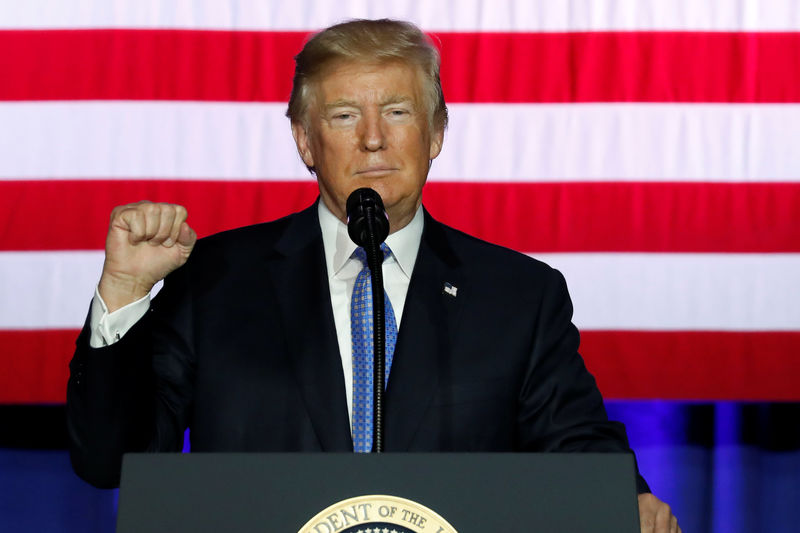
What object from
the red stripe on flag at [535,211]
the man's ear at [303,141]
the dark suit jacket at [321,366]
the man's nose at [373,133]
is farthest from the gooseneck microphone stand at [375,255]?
the red stripe on flag at [535,211]

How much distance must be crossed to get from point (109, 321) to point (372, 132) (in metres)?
0.56

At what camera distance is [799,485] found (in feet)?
8.43

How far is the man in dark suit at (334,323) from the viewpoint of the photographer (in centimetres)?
121

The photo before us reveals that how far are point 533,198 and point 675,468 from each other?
856mm

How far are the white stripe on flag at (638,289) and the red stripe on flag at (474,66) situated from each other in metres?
0.41

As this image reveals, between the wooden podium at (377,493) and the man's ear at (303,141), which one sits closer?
the wooden podium at (377,493)

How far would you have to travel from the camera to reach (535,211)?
239 centimetres

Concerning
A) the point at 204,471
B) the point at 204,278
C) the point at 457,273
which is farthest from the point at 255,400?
the point at 204,471

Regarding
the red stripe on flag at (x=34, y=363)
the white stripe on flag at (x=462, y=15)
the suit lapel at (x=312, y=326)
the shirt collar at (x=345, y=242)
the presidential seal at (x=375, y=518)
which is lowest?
the red stripe on flag at (x=34, y=363)

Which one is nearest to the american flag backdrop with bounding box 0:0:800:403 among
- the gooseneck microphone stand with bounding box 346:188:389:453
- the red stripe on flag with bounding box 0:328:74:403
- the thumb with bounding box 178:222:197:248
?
the red stripe on flag with bounding box 0:328:74:403

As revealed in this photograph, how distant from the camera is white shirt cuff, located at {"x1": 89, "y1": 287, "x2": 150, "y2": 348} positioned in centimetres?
118

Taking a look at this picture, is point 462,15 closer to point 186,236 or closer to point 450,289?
point 450,289

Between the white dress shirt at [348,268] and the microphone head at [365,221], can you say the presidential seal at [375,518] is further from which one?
the white dress shirt at [348,268]

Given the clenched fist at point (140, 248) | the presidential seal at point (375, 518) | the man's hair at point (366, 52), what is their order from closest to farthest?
1. the presidential seal at point (375, 518)
2. the clenched fist at point (140, 248)
3. the man's hair at point (366, 52)
